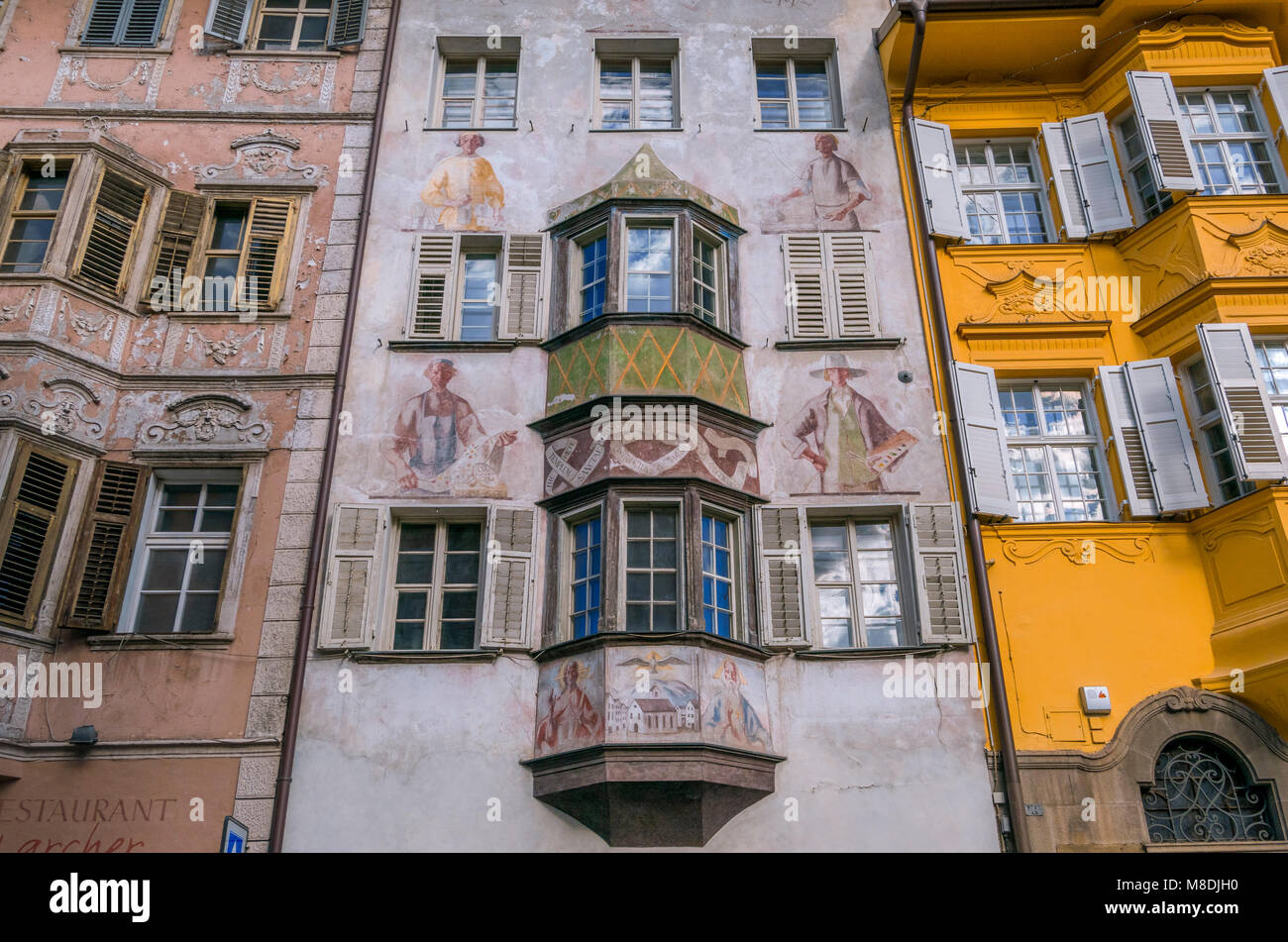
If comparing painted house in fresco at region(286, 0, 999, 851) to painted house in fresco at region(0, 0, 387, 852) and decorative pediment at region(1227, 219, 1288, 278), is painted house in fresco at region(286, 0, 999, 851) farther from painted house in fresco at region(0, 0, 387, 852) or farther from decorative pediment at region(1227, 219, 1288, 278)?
decorative pediment at region(1227, 219, 1288, 278)

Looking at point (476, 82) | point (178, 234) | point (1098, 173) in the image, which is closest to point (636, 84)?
point (476, 82)

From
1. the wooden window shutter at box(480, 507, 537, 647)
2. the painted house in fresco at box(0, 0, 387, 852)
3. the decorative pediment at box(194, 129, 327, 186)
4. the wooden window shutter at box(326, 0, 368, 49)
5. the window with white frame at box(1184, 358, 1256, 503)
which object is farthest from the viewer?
the wooden window shutter at box(326, 0, 368, 49)

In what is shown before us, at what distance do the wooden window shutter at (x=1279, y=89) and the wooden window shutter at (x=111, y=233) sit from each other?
1254cm

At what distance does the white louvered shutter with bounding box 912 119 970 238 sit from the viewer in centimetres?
1167

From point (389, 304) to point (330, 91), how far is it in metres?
3.31

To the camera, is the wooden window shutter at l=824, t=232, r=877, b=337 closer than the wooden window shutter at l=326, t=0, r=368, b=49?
Yes

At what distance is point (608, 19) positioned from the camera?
13391 millimetres

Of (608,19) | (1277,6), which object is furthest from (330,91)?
(1277,6)

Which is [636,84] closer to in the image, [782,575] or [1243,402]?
[782,575]

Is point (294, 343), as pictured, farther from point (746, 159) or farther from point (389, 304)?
point (746, 159)

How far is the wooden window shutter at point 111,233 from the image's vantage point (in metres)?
11.0

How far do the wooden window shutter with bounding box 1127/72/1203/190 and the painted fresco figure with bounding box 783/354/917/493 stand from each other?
401 cm

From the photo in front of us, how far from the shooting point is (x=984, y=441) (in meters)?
10.5

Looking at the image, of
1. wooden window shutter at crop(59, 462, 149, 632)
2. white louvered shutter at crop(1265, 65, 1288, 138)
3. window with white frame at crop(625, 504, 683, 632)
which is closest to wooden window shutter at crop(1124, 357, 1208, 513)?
white louvered shutter at crop(1265, 65, 1288, 138)
